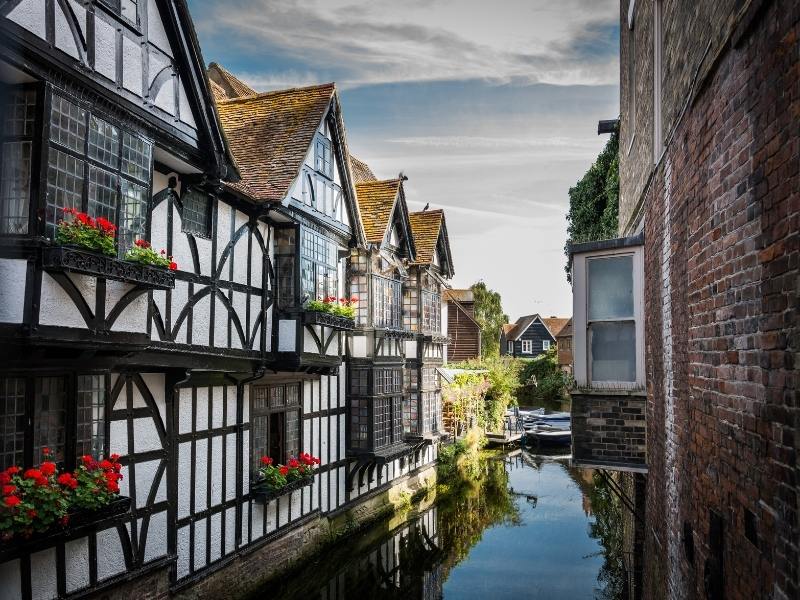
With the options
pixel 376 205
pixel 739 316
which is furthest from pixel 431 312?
pixel 739 316

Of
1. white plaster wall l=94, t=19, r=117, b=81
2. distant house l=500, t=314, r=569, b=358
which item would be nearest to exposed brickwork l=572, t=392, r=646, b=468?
white plaster wall l=94, t=19, r=117, b=81

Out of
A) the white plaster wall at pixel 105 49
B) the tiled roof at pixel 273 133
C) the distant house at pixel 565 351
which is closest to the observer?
the white plaster wall at pixel 105 49

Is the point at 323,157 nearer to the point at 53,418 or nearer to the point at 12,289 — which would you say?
the point at 53,418

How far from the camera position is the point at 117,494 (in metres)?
7.61

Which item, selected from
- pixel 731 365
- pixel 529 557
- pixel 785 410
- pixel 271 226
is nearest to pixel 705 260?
pixel 731 365

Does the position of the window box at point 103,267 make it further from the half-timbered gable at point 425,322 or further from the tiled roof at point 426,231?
the tiled roof at point 426,231

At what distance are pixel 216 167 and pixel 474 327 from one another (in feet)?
109

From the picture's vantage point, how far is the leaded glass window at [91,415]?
7.31 metres

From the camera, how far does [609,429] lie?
8.09 meters

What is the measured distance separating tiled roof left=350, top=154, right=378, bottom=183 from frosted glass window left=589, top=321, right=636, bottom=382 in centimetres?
1302

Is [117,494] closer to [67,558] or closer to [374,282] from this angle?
[67,558]

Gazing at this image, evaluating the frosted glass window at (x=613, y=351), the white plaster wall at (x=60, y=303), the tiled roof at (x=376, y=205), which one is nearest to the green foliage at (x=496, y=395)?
the tiled roof at (x=376, y=205)

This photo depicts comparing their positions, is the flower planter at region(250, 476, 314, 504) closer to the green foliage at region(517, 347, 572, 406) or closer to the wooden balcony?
the wooden balcony

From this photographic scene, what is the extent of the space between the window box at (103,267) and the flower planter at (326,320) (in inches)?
168
